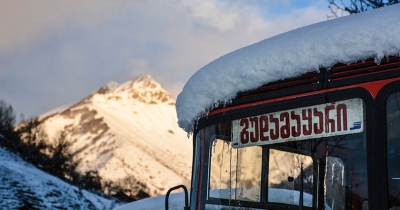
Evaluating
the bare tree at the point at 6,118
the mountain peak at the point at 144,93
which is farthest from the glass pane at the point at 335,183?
the mountain peak at the point at 144,93

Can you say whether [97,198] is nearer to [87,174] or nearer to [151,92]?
[87,174]

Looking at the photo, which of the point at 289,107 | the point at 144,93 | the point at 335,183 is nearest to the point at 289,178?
the point at 335,183

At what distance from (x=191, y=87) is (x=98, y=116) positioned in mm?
118255

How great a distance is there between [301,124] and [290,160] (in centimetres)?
25

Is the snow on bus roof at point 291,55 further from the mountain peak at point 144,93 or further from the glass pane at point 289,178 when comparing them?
the mountain peak at point 144,93

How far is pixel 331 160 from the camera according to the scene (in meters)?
3.91

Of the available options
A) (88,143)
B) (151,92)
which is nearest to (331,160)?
(88,143)

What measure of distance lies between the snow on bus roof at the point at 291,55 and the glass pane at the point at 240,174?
0.39 metres

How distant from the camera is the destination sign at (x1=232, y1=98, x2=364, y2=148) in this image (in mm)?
3751

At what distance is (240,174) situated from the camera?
430 centimetres

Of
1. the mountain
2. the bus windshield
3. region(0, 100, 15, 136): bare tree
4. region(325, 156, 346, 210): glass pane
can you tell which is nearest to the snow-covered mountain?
region(0, 100, 15, 136): bare tree

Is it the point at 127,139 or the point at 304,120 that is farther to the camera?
the point at 127,139

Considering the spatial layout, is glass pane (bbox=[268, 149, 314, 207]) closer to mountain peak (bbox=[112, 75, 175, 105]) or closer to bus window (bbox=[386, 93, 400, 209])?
bus window (bbox=[386, 93, 400, 209])

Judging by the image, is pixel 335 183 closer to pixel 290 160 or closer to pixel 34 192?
pixel 290 160
